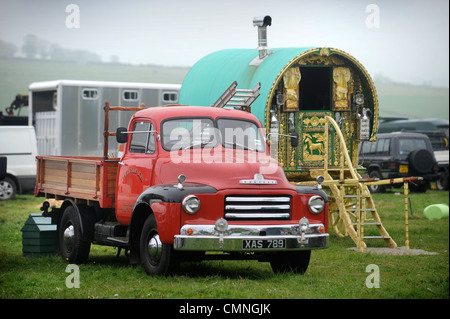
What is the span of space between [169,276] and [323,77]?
884 centimetres

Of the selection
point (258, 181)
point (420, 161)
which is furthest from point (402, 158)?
point (258, 181)

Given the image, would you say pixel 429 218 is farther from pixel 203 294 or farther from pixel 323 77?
pixel 203 294

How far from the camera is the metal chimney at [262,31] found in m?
17.7

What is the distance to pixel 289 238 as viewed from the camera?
10250mm

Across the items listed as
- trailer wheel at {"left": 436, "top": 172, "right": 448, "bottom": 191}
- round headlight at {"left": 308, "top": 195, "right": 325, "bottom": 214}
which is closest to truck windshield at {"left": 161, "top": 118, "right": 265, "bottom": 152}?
round headlight at {"left": 308, "top": 195, "right": 325, "bottom": 214}

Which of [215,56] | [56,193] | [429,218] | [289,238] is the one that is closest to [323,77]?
[215,56]

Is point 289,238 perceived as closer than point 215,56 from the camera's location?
Yes

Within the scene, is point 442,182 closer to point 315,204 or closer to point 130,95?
point 130,95

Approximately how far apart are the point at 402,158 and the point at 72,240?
17.8 metres

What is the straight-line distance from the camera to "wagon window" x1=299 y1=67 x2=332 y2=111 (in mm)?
17980

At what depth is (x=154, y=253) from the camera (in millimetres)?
10562

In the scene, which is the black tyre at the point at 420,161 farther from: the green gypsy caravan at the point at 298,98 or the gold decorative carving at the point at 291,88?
the gold decorative carving at the point at 291,88

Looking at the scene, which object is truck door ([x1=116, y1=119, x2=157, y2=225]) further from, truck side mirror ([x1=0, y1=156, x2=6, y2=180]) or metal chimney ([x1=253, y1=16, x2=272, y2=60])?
metal chimney ([x1=253, y1=16, x2=272, y2=60])

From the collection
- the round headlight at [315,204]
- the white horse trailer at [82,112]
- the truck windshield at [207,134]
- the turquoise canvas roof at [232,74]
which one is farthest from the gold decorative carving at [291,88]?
the white horse trailer at [82,112]
